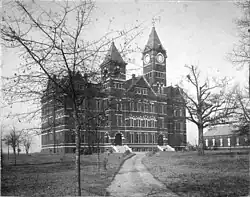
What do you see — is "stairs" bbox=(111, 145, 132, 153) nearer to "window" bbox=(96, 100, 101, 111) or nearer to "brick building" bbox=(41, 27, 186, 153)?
"brick building" bbox=(41, 27, 186, 153)

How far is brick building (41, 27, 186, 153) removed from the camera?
26.4 feet

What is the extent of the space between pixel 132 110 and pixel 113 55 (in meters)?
13.8

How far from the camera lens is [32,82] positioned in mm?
7301

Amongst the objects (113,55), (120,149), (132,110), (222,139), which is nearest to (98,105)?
(113,55)

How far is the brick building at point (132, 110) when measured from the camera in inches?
316

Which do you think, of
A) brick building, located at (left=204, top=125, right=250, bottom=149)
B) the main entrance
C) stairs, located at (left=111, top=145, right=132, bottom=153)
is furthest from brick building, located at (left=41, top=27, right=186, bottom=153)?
brick building, located at (left=204, top=125, right=250, bottom=149)

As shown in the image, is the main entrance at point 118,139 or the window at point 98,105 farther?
the main entrance at point 118,139

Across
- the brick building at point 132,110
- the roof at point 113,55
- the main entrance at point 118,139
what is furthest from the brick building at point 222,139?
the roof at point 113,55

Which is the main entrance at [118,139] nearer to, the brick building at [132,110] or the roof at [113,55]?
the brick building at [132,110]

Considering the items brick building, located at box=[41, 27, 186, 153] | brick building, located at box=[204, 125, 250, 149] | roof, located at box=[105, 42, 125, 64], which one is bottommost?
brick building, located at box=[204, 125, 250, 149]

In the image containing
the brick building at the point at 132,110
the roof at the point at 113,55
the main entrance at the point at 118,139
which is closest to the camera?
the roof at the point at 113,55

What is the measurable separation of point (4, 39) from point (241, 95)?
2188 centimetres

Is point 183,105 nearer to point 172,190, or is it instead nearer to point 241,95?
point 241,95

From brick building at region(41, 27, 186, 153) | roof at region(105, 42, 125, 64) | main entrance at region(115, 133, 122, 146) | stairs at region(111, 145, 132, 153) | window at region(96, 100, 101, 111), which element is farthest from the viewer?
main entrance at region(115, 133, 122, 146)
